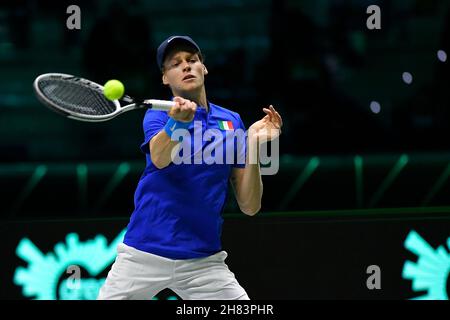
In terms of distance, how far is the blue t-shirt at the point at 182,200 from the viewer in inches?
140

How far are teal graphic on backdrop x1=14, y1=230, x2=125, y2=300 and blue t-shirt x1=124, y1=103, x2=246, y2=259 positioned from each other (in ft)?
4.31

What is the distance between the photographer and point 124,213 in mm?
5145

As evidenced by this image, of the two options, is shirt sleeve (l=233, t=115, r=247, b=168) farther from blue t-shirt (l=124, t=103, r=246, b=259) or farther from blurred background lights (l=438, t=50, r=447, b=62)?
blurred background lights (l=438, t=50, r=447, b=62)

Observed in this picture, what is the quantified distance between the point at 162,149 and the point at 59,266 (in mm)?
1718

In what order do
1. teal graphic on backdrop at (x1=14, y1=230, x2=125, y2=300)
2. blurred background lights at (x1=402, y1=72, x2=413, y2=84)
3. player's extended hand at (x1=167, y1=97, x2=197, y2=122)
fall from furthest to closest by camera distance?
blurred background lights at (x1=402, y1=72, x2=413, y2=84) → teal graphic on backdrop at (x1=14, y1=230, x2=125, y2=300) → player's extended hand at (x1=167, y1=97, x2=197, y2=122)

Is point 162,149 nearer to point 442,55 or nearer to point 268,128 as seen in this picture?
point 268,128

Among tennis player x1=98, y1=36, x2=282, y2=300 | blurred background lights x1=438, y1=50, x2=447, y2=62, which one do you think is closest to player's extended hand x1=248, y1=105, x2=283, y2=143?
tennis player x1=98, y1=36, x2=282, y2=300

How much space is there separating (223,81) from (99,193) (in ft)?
3.32

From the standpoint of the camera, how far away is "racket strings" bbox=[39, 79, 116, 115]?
354 cm

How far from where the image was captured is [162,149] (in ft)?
11.2

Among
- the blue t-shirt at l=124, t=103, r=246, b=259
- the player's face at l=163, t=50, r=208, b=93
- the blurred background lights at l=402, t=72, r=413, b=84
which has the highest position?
the blurred background lights at l=402, t=72, r=413, b=84

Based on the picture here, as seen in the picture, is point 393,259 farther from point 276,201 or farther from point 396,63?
point 396,63

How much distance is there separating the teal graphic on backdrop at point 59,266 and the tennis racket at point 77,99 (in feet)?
4.53

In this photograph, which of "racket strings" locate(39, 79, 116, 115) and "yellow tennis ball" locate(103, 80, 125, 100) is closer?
"yellow tennis ball" locate(103, 80, 125, 100)
